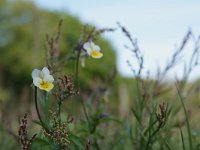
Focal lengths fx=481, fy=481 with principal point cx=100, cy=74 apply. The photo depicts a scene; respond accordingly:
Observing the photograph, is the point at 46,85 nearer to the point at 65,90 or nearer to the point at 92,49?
the point at 65,90

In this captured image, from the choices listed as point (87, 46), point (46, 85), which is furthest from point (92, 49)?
point (46, 85)

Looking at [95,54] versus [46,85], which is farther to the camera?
[95,54]

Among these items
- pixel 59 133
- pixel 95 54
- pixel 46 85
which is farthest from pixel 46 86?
pixel 95 54

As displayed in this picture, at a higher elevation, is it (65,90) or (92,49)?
(92,49)

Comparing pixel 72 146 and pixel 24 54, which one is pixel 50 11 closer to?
pixel 24 54

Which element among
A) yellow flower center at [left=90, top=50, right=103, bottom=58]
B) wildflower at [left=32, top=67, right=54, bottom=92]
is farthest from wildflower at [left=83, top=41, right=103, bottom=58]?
wildflower at [left=32, top=67, right=54, bottom=92]

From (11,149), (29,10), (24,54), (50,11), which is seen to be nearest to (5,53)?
(24,54)

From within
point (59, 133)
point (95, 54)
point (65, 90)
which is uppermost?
point (95, 54)

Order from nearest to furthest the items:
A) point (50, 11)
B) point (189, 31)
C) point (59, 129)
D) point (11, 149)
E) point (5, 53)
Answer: point (59, 129) → point (189, 31) → point (11, 149) → point (5, 53) → point (50, 11)

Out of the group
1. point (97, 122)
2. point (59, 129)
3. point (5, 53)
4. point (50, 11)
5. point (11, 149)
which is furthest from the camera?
point (50, 11)
